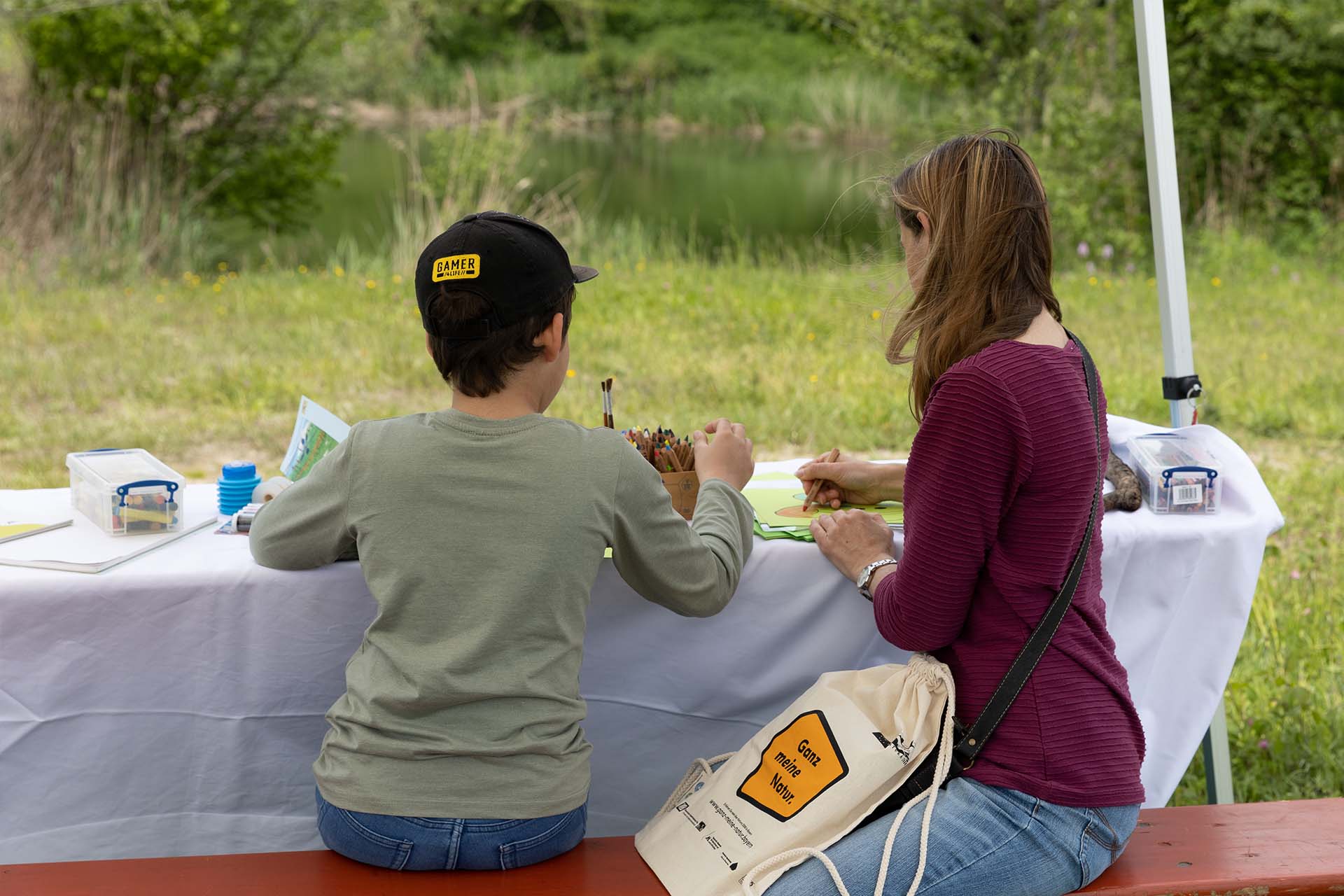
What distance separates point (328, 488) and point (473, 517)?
209mm

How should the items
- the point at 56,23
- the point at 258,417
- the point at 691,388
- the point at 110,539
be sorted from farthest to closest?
the point at 56,23 < the point at 691,388 < the point at 258,417 < the point at 110,539

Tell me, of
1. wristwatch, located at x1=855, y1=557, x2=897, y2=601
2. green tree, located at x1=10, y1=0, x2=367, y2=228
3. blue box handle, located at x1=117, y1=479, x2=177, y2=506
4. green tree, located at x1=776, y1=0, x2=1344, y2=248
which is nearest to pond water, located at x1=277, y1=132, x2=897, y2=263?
green tree, located at x1=10, y1=0, x2=367, y2=228

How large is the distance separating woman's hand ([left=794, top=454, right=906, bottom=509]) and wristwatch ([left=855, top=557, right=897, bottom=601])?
23cm

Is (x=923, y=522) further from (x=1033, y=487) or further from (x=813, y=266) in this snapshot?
(x=813, y=266)

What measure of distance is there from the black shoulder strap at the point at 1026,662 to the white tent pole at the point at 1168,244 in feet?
2.77

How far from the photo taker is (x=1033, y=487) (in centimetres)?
162

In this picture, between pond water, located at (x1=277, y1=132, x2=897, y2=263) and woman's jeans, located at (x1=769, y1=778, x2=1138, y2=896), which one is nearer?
woman's jeans, located at (x1=769, y1=778, x2=1138, y2=896)

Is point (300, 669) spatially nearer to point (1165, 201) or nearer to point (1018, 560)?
point (1018, 560)

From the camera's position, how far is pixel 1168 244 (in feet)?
7.88

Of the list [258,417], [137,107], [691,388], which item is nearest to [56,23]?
[137,107]

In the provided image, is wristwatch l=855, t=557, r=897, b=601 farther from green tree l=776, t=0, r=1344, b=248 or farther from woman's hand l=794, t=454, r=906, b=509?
green tree l=776, t=0, r=1344, b=248

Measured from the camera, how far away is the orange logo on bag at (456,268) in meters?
1.60

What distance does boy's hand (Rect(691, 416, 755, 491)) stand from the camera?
1.92 metres

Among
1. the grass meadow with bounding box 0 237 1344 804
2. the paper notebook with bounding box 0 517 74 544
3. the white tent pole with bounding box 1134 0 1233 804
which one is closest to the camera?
the paper notebook with bounding box 0 517 74 544
